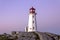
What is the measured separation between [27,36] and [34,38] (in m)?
0.40

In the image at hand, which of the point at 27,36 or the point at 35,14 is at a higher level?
the point at 35,14

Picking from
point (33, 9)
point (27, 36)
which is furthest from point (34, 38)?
point (33, 9)

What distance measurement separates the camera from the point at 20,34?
466 inches

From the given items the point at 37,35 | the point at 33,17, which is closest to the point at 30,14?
the point at 33,17

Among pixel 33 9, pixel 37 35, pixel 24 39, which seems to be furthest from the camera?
pixel 33 9

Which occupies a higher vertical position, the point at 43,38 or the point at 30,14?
the point at 30,14

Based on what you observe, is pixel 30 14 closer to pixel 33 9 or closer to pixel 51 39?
pixel 33 9

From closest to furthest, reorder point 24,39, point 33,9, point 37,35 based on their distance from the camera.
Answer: point 24,39 → point 37,35 → point 33,9

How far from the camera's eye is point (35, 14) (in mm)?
51719

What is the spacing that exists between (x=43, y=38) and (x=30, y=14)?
40.3 m

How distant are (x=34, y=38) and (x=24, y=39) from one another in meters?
0.59

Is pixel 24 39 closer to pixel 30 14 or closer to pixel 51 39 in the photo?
pixel 51 39

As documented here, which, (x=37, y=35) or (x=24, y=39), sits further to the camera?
(x=37, y=35)

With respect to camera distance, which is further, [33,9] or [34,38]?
[33,9]
